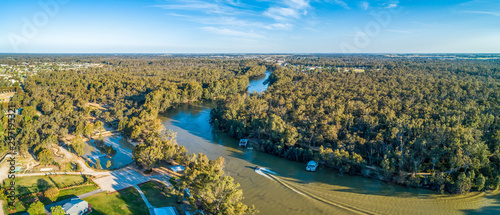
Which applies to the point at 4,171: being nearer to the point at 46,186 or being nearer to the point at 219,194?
the point at 46,186

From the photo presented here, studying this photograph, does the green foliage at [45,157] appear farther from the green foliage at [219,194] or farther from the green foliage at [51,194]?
the green foliage at [219,194]

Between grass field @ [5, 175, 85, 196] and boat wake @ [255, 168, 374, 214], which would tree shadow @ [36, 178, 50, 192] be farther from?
boat wake @ [255, 168, 374, 214]

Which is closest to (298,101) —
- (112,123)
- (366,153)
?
(366,153)

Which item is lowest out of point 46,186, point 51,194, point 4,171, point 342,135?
point 46,186

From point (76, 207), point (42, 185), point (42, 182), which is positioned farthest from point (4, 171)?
point (76, 207)

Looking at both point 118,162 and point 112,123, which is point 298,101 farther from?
point 112,123

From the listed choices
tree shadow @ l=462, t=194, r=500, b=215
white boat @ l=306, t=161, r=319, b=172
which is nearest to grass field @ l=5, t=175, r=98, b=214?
white boat @ l=306, t=161, r=319, b=172
